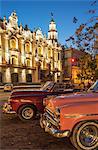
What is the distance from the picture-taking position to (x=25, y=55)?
67.2 meters

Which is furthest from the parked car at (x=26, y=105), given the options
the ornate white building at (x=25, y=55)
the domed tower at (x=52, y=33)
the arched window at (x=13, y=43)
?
the domed tower at (x=52, y=33)

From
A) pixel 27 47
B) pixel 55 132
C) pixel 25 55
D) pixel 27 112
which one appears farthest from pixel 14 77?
pixel 55 132

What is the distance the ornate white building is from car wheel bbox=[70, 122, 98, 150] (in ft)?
171

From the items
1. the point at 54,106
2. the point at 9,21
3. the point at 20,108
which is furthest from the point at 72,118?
the point at 9,21

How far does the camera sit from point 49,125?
7.43 metres

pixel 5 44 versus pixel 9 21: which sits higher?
pixel 9 21

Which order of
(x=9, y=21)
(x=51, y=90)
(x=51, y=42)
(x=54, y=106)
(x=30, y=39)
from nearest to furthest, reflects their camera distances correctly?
(x=54, y=106) < (x=51, y=90) < (x=9, y=21) < (x=30, y=39) < (x=51, y=42)

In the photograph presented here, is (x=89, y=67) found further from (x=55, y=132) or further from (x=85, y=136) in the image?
(x=55, y=132)

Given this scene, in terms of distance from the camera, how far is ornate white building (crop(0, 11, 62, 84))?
6028 cm

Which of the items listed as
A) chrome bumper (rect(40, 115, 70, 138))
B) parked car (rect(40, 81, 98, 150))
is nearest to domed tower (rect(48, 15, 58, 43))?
chrome bumper (rect(40, 115, 70, 138))

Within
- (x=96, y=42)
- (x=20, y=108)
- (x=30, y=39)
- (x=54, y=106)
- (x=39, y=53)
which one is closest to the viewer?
(x=54, y=106)

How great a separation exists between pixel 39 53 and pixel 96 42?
5527 centimetres

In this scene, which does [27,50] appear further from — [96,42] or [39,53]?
[96,42]

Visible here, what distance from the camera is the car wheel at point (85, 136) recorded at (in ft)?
22.4
